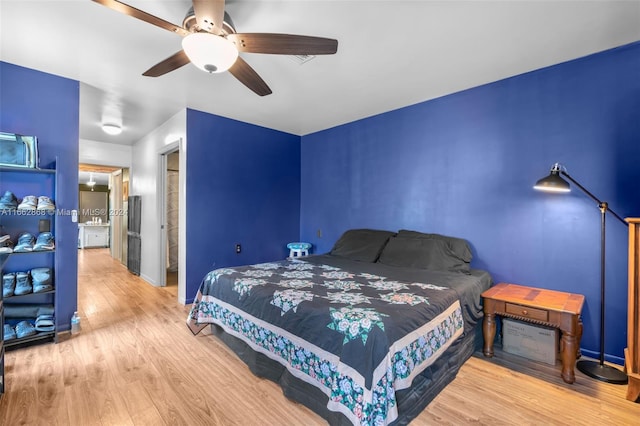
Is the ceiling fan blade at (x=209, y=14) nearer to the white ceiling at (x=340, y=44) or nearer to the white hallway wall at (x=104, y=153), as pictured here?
the white ceiling at (x=340, y=44)

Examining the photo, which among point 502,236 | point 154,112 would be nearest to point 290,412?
point 502,236

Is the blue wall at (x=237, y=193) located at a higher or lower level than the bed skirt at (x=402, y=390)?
higher

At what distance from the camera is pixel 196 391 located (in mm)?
1953

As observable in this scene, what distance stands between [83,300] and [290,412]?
3.72 metres

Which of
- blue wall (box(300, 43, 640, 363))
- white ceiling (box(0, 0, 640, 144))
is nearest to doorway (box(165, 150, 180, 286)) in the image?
→ white ceiling (box(0, 0, 640, 144))

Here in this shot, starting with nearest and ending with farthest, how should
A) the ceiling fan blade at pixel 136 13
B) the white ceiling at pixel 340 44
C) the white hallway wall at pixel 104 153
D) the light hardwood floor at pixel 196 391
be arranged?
1. the ceiling fan blade at pixel 136 13
2. the light hardwood floor at pixel 196 391
3. the white ceiling at pixel 340 44
4. the white hallway wall at pixel 104 153

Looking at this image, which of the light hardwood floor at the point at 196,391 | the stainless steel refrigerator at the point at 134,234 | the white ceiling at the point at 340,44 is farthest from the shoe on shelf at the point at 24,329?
the stainless steel refrigerator at the point at 134,234

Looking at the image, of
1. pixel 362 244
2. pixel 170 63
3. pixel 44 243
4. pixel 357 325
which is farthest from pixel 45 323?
pixel 362 244

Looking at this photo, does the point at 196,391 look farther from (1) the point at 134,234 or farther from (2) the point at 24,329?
(1) the point at 134,234

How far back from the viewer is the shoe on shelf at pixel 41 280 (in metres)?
2.58

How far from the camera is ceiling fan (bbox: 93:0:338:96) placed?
1.50 m

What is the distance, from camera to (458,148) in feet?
10.5

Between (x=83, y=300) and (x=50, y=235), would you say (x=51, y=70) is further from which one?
(x=83, y=300)

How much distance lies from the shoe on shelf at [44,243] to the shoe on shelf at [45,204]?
258 mm
